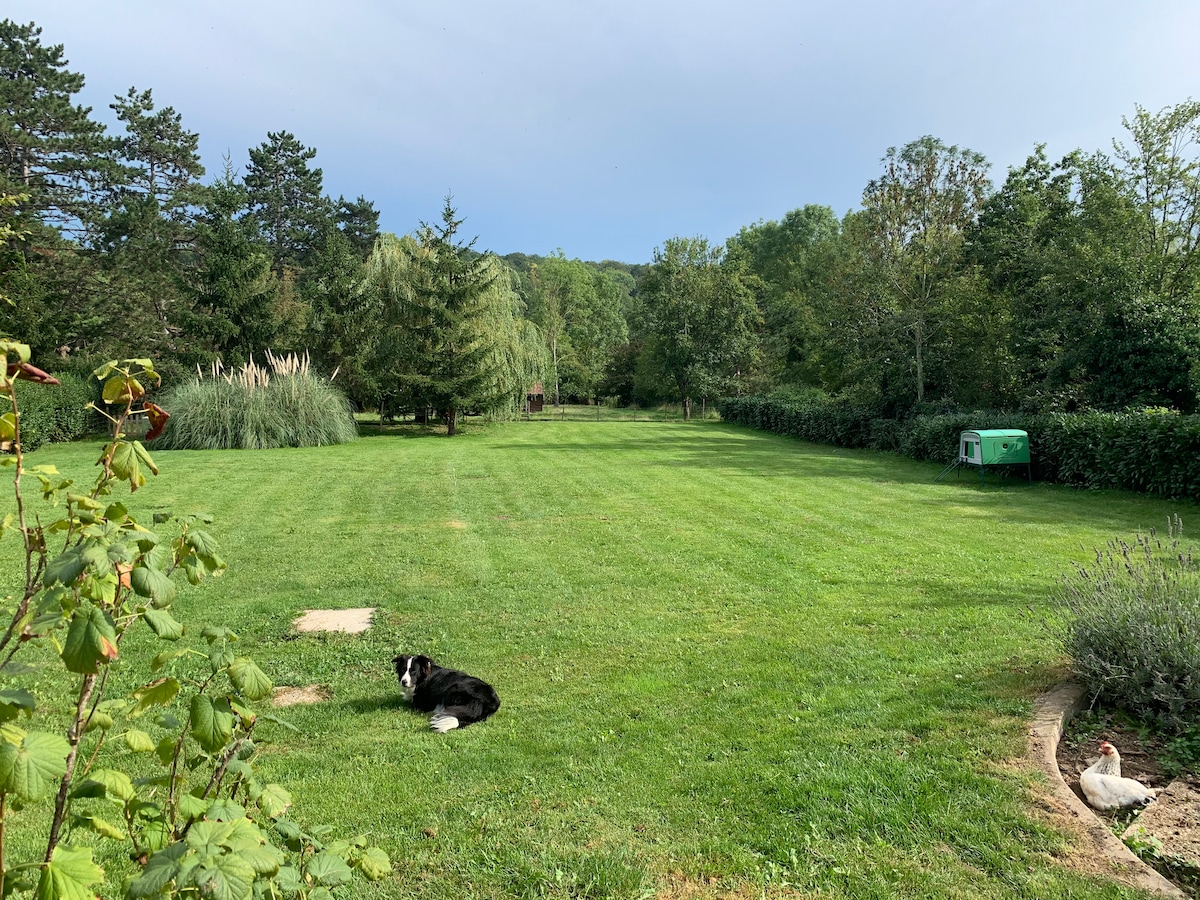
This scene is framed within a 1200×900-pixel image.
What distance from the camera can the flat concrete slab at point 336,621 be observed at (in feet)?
17.9

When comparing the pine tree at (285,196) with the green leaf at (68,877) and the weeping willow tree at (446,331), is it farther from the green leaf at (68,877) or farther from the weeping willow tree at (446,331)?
the green leaf at (68,877)

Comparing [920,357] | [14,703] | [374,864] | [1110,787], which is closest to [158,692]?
[14,703]

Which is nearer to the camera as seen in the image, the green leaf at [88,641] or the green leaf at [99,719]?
the green leaf at [88,641]

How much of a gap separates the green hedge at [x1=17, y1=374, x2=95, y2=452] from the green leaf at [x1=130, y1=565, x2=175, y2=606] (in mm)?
19385

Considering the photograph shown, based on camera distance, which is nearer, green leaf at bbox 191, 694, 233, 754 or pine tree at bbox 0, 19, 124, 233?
green leaf at bbox 191, 694, 233, 754

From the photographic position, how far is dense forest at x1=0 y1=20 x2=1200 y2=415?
1491 cm

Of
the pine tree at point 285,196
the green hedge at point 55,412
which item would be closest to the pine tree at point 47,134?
the green hedge at point 55,412

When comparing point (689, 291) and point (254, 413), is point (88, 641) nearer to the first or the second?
point (254, 413)

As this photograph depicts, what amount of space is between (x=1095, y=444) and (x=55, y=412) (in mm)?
24769

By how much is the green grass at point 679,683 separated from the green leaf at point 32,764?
1724mm

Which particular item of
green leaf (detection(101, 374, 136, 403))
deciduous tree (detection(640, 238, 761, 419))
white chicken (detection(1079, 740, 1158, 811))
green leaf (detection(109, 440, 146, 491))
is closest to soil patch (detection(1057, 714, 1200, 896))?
white chicken (detection(1079, 740, 1158, 811))

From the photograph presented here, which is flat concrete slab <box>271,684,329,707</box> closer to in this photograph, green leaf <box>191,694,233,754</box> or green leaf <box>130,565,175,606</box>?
green leaf <box>191,694,233,754</box>

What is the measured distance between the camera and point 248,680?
1.52 metres

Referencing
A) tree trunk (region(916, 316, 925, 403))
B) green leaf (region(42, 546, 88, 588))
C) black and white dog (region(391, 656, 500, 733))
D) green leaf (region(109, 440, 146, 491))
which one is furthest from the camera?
tree trunk (region(916, 316, 925, 403))
